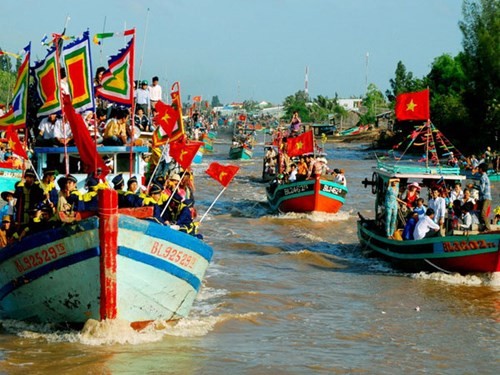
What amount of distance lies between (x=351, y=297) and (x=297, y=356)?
4.67 meters

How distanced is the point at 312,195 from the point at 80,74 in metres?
16.8

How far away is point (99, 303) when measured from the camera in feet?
40.3

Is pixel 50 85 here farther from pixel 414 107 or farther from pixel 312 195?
pixel 312 195

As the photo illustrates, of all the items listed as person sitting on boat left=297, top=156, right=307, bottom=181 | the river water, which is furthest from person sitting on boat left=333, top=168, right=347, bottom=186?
the river water

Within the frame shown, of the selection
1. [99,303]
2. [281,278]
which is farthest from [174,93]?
[99,303]

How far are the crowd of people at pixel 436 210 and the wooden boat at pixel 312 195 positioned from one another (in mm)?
8743

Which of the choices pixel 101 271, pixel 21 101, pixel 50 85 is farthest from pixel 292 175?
pixel 101 271

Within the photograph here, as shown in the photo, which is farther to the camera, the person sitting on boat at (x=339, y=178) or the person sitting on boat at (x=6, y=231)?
the person sitting on boat at (x=339, y=178)

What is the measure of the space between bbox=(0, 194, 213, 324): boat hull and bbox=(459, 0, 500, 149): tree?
180ft

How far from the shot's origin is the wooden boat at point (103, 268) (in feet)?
39.0

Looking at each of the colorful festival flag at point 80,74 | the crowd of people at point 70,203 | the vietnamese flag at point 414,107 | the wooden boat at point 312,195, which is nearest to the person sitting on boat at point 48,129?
the crowd of people at point 70,203

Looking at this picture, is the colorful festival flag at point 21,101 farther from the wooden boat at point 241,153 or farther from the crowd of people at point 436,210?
the wooden boat at point 241,153

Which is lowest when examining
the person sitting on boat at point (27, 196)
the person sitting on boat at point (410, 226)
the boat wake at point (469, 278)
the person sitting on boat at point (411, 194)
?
the boat wake at point (469, 278)

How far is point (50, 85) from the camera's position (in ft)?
45.8
